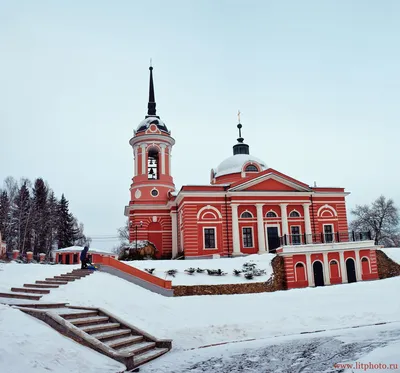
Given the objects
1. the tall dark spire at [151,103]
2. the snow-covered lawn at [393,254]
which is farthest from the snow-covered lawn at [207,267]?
the tall dark spire at [151,103]

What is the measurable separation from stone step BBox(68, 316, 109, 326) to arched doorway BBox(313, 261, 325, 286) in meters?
17.3

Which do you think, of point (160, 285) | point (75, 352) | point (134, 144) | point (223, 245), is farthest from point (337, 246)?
point (75, 352)

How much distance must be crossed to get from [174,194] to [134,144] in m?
5.97

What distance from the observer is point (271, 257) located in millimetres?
24094

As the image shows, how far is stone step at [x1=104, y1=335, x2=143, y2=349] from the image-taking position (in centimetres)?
874

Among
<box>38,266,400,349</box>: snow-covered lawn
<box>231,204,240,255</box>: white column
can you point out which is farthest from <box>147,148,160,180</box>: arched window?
<box>38,266,400,349</box>: snow-covered lawn

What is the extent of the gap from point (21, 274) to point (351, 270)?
65.3 ft

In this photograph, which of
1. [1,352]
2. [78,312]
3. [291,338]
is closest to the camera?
[1,352]

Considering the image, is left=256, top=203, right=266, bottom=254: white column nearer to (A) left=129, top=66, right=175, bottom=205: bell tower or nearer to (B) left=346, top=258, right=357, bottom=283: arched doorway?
(B) left=346, top=258, right=357, bottom=283: arched doorway

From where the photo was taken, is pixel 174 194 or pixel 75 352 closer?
pixel 75 352

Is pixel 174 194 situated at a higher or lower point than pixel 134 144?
lower

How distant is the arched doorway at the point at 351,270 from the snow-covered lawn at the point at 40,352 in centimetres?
2126

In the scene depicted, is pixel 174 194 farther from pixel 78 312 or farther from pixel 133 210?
pixel 78 312

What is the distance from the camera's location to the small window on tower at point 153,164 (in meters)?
34.0
